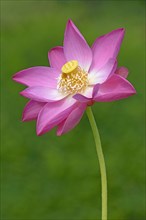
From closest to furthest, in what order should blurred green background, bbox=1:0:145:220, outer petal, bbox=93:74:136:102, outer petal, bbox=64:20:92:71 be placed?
outer petal, bbox=93:74:136:102 → outer petal, bbox=64:20:92:71 → blurred green background, bbox=1:0:145:220

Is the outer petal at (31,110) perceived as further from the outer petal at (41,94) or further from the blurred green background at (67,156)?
the blurred green background at (67,156)

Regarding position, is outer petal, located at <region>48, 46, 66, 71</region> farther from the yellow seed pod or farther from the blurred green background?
the blurred green background

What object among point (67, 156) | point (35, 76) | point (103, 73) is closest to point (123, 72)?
point (103, 73)

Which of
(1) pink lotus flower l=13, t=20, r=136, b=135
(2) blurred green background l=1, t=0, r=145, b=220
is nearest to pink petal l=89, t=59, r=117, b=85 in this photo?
(1) pink lotus flower l=13, t=20, r=136, b=135

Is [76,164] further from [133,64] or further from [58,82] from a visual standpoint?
[58,82]

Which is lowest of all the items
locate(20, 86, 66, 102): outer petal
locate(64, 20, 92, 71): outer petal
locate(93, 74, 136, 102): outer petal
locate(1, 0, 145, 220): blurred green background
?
locate(1, 0, 145, 220): blurred green background

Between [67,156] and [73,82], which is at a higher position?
[73,82]

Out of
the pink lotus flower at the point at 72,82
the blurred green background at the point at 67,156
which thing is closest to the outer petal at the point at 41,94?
the pink lotus flower at the point at 72,82

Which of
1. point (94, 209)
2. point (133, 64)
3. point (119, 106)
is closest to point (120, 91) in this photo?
point (94, 209)

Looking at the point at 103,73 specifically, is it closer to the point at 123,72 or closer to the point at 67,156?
the point at 123,72
